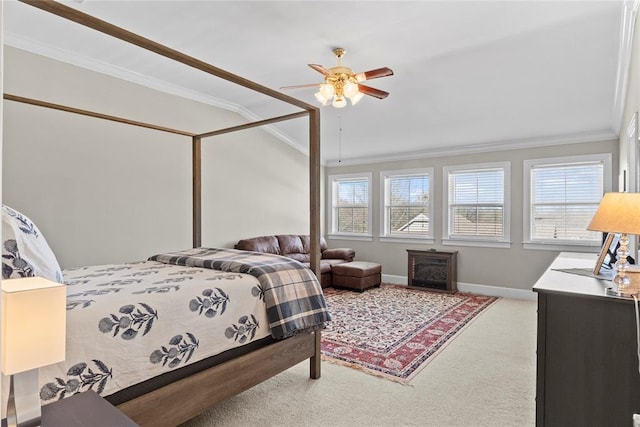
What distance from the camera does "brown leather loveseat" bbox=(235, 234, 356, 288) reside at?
5531mm

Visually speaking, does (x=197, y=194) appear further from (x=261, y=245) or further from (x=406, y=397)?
(x=406, y=397)

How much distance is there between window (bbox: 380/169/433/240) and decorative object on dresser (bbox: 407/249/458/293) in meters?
0.48

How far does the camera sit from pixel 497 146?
565cm

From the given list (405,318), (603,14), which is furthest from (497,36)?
(405,318)

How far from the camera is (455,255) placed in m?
5.93

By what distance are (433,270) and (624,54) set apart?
365 centimetres

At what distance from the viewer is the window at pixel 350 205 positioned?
709 centimetres

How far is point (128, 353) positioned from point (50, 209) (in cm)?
257

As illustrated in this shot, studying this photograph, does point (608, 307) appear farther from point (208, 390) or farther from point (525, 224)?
point (525, 224)

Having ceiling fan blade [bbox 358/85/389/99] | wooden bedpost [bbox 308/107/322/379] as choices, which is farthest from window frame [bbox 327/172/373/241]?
wooden bedpost [bbox 308/107/322/379]

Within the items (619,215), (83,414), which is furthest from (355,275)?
(83,414)

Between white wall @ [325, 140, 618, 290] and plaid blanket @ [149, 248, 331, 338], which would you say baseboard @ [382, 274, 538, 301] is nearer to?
white wall @ [325, 140, 618, 290]

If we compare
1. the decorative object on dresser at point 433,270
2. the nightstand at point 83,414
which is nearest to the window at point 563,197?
the decorative object on dresser at point 433,270

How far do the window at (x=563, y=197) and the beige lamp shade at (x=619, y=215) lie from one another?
12.9 feet
